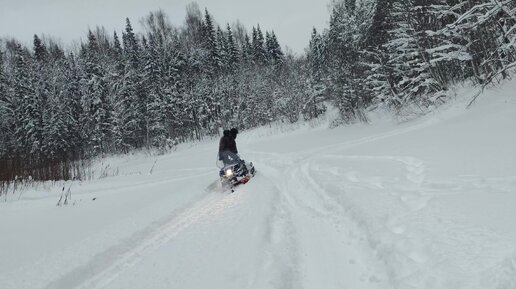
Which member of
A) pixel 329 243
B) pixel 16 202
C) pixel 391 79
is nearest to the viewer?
pixel 329 243

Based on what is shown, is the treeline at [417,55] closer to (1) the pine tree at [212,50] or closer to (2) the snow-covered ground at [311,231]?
(2) the snow-covered ground at [311,231]

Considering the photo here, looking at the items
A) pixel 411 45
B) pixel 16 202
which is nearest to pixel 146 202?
pixel 16 202

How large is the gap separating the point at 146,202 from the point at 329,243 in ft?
18.5

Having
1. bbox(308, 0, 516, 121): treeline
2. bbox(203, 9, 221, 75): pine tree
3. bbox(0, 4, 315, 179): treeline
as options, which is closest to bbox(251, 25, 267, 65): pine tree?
A: bbox(203, 9, 221, 75): pine tree

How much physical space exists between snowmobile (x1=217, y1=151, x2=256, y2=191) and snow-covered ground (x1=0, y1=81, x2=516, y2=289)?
3.39 feet

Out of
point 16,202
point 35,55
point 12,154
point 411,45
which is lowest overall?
point 16,202

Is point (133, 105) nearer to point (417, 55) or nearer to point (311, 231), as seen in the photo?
point (417, 55)

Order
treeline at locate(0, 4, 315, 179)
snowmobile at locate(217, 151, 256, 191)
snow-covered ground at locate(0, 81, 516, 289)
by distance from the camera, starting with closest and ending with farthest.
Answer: snow-covered ground at locate(0, 81, 516, 289), snowmobile at locate(217, 151, 256, 191), treeline at locate(0, 4, 315, 179)

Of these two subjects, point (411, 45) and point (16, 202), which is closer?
point (16, 202)

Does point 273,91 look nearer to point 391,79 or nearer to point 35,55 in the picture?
point 391,79

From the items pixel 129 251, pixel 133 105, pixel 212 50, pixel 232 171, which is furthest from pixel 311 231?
pixel 212 50

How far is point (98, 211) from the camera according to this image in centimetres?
861

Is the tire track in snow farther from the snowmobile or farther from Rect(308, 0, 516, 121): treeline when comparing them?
Rect(308, 0, 516, 121): treeline

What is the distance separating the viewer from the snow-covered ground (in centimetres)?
390
